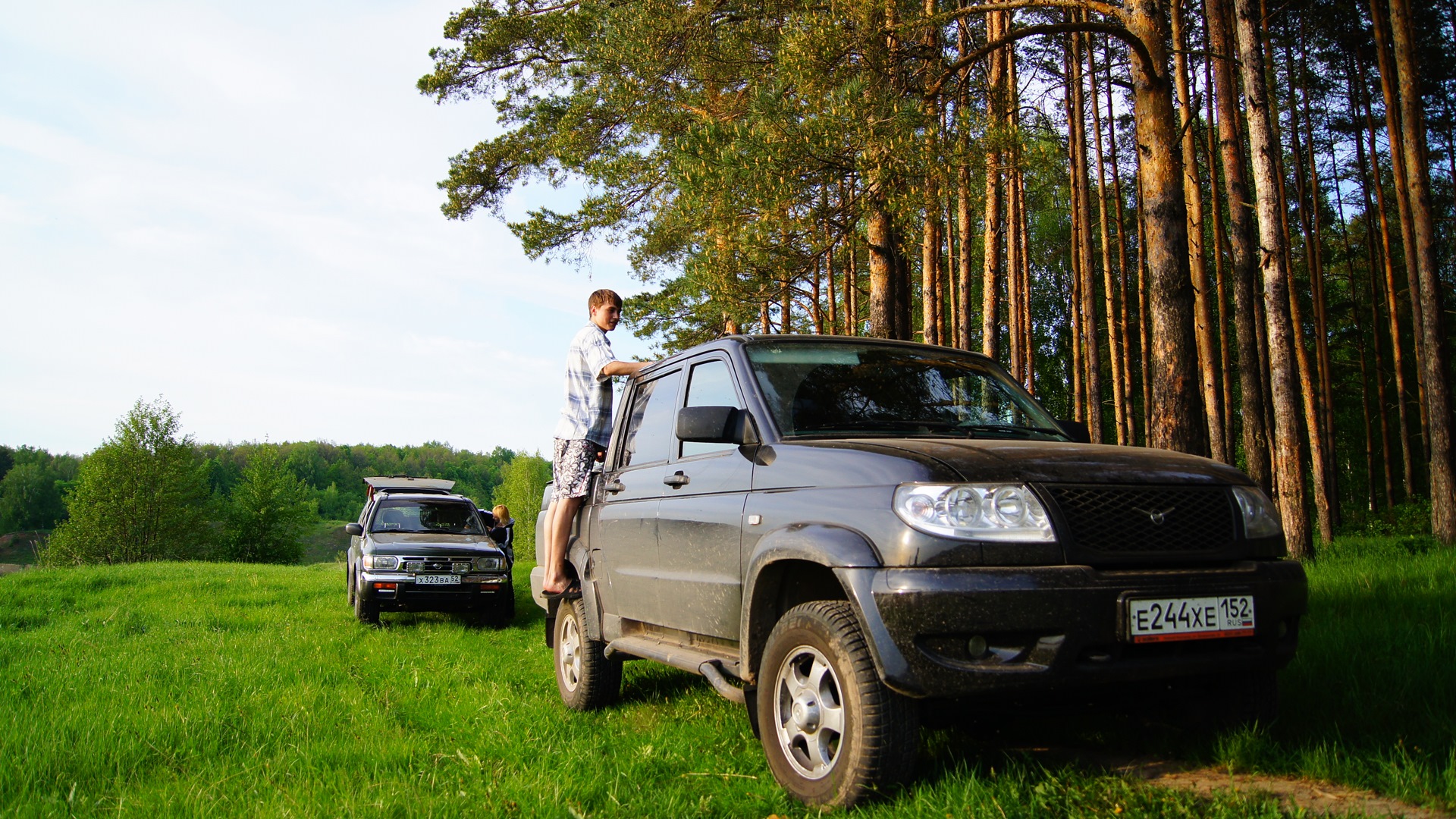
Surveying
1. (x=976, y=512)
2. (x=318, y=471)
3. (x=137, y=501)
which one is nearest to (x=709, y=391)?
(x=976, y=512)

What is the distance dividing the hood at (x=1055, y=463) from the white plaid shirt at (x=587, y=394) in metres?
2.55

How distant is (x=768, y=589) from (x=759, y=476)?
0.46 meters

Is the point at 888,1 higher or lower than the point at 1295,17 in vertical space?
lower

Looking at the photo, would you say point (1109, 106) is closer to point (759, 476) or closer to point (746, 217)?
point (746, 217)

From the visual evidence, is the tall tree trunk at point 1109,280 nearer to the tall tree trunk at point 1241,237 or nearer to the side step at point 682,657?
the tall tree trunk at point 1241,237

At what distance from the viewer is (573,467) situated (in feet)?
19.2

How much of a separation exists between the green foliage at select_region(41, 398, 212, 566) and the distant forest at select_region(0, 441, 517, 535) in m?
32.1

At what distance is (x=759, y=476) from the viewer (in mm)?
3893

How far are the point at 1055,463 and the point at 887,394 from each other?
47.1 inches

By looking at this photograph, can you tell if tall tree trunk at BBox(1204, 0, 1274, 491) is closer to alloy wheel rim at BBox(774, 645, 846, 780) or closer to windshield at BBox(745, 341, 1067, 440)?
windshield at BBox(745, 341, 1067, 440)

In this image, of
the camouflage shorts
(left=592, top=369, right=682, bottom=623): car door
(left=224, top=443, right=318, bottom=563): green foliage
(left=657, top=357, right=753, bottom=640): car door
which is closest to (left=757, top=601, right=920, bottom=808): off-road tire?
(left=657, top=357, right=753, bottom=640): car door

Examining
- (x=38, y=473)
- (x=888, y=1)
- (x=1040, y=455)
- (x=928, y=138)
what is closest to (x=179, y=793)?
(x=1040, y=455)

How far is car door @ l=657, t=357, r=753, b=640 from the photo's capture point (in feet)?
13.0

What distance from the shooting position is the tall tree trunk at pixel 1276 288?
1103 centimetres
